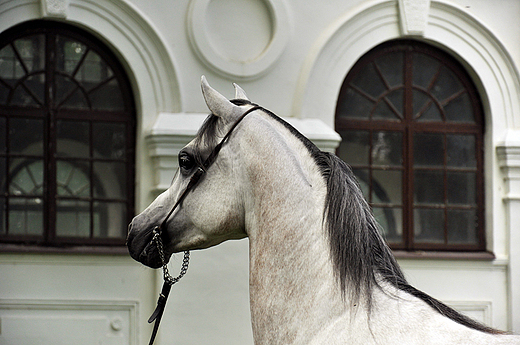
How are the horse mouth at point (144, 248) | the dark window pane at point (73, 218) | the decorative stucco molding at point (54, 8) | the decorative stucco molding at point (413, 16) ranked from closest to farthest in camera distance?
the horse mouth at point (144, 248)
the decorative stucco molding at point (54, 8)
the dark window pane at point (73, 218)
the decorative stucco molding at point (413, 16)

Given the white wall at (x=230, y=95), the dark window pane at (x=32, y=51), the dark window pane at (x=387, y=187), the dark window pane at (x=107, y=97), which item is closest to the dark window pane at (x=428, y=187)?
the dark window pane at (x=387, y=187)

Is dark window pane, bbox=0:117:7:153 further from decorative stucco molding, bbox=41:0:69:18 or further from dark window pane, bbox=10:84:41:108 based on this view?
decorative stucco molding, bbox=41:0:69:18

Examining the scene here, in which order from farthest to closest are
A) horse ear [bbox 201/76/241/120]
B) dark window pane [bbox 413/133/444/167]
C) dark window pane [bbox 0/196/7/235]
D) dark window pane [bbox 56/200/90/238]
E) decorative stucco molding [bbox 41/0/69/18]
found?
dark window pane [bbox 413/133/444/167], dark window pane [bbox 56/200/90/238], dark window pane [bbox 0/196/7/235], decorative stucco molding [bbox 41/0/69/18], horse ear [bbox 201/76/241/120]

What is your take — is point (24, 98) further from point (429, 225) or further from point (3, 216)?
point (429, 225)

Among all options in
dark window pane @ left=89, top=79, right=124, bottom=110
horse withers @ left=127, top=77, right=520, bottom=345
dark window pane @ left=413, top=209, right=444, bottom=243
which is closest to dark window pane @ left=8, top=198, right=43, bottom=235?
dark window pane @ left=89, top=79, right=124, bottom=110

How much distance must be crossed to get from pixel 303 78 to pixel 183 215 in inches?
131

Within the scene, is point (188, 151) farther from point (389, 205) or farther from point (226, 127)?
point (389, 205)

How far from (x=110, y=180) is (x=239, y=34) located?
1.70m

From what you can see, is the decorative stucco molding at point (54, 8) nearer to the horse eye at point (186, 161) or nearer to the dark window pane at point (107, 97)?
the dark window pane at point (107, 97)

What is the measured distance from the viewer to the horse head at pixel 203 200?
2168 mm

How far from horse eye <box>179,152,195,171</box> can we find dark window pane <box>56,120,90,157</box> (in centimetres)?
324

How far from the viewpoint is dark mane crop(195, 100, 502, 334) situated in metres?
1.93

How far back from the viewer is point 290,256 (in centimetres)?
202

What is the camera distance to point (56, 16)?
5008mm
